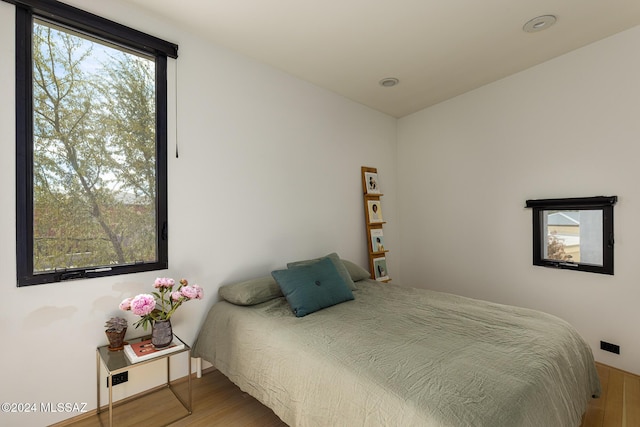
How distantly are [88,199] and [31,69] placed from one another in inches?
31.6

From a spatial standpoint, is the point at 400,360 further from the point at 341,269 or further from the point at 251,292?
the point at 341,269

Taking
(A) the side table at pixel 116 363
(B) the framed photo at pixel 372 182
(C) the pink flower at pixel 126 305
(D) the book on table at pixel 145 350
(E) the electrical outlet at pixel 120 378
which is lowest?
(E) the electrical outlet at pixel 120 378

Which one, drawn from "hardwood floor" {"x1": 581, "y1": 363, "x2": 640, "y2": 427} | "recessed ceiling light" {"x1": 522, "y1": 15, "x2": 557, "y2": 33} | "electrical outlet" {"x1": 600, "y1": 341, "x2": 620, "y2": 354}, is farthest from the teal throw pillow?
"recessed ceiling light" {"x1": 522, "y1": 15, "x2": 557, "y2": 33}

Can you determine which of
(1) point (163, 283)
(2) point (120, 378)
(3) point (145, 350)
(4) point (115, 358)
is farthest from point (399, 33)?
(2) point (120, 378)

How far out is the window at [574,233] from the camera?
251 centimetres

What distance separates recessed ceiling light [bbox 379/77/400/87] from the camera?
3148mm

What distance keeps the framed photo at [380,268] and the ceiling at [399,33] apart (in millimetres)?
2069

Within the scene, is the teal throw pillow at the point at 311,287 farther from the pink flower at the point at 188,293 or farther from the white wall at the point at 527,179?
the white wall at the point at 527,179

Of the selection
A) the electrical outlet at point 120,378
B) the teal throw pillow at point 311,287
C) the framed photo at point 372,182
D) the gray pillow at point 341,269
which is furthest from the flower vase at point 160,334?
the framed photo at point 372,182

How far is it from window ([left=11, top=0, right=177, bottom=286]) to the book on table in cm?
50

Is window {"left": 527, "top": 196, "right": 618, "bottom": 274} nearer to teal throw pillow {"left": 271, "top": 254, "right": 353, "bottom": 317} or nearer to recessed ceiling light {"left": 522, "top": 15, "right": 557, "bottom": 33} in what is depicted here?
recessed ceiling light {"left": 522, "top": 15, "right": 557, "bottom": 33}

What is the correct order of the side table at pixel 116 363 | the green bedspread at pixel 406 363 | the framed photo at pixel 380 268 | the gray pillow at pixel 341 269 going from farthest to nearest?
the framed photo at pixel 380 268 < the gray pillow at pixel 341 269 < the side table at pixel 116 363 < the green bedspread at pixel 406 363

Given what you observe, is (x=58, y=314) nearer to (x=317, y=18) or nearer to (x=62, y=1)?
(x=62, y=1)

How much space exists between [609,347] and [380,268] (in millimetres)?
2121
